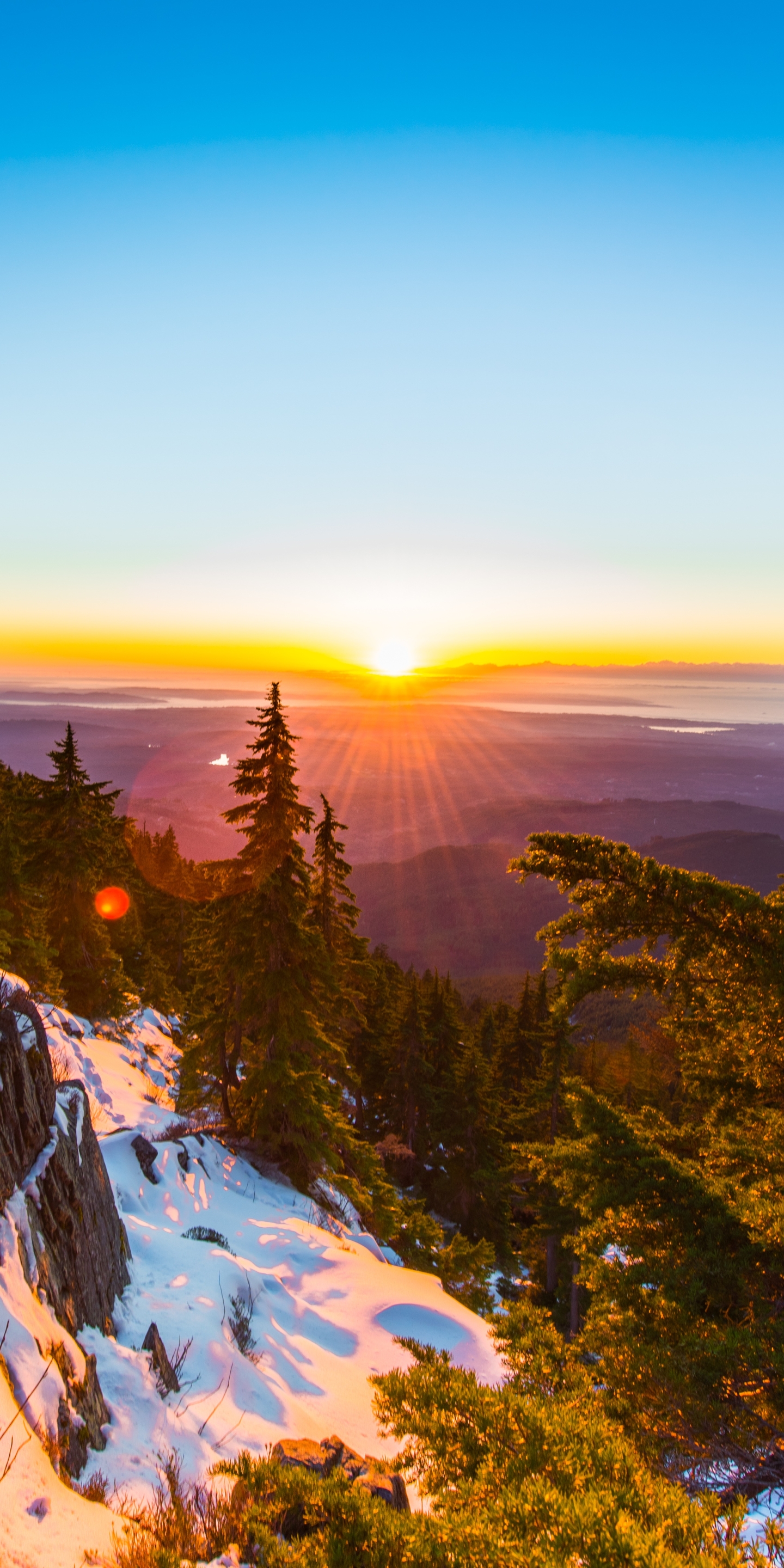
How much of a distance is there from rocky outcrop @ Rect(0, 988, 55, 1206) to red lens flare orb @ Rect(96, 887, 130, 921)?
2086 centimetres

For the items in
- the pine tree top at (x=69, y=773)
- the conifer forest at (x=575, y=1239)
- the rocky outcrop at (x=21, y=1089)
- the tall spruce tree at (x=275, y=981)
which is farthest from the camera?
the pine tree top at (x=69, y=773)

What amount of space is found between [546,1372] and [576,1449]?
148 cm

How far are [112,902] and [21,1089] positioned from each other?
2388cm

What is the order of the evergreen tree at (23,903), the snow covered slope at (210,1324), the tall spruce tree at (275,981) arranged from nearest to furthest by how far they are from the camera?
the snow covered slope at (210,1324) → the tall spruce tree at (275,981) → the evergreen tree at (23,903)

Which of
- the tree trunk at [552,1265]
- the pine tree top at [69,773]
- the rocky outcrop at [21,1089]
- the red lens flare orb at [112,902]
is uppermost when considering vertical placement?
the pine tree top at [69,773]

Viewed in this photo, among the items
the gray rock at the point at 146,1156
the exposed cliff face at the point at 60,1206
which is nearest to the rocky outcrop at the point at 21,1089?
the exposed cliff face at the point at 60,1206

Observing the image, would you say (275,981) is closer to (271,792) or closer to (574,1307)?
(271,792)

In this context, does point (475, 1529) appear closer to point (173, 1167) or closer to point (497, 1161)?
point (173, 1167)

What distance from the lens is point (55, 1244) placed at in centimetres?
602

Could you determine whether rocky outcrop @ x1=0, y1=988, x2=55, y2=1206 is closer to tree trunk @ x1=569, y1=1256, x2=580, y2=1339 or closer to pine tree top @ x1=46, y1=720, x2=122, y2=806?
pine tree top @ x1=46, y1=720, x2=122, y2=806

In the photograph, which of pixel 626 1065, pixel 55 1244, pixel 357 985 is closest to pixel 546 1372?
pixel 55 1244

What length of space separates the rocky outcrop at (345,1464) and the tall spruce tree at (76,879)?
19.6 m

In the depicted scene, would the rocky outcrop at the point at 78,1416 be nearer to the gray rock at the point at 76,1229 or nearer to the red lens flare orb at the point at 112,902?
the gray rock at the point at 76,1229

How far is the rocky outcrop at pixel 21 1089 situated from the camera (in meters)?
6.08
